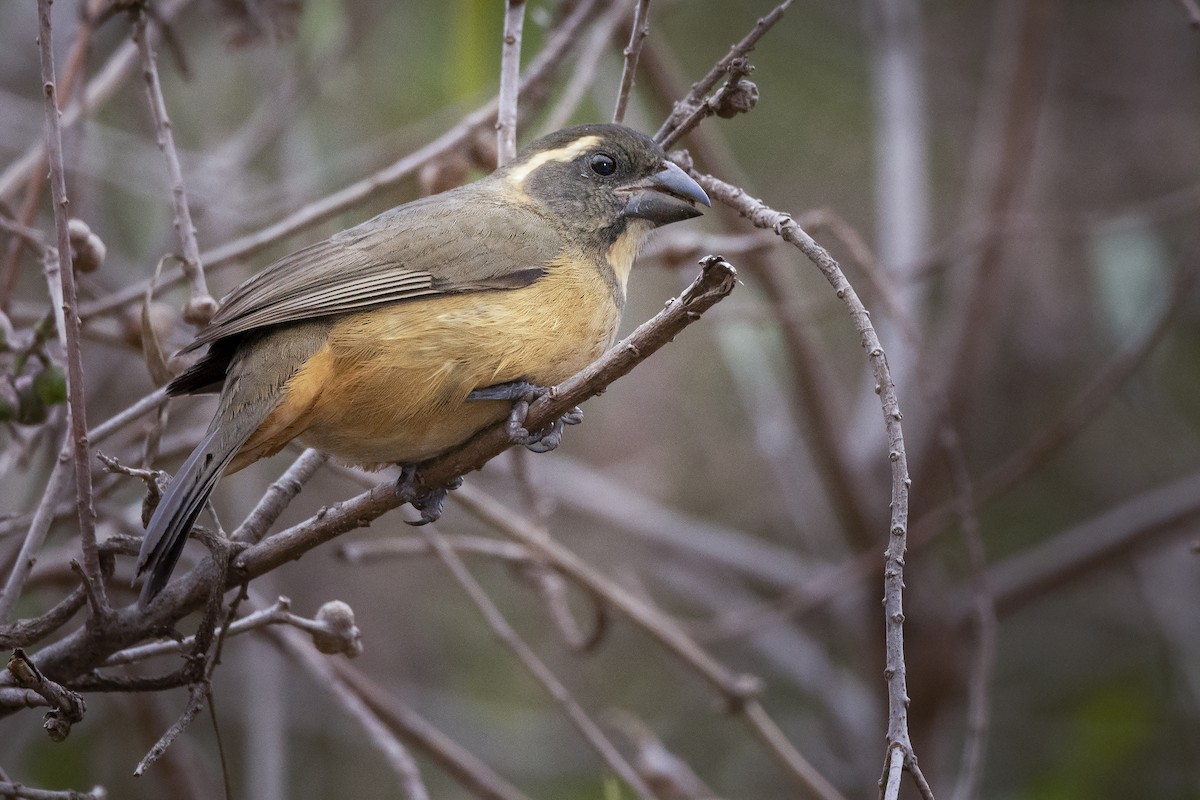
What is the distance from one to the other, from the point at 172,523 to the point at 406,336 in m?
0.80

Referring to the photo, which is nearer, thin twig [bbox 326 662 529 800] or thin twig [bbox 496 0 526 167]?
thin twig [bbox 496 0 526 167]

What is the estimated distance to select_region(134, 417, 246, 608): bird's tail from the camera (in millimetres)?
2369

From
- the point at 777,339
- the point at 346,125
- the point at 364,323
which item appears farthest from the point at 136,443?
the point at 777,339

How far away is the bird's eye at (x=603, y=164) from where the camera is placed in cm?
358

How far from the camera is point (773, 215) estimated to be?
7.52ft

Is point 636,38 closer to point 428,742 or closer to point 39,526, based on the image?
point 39,526

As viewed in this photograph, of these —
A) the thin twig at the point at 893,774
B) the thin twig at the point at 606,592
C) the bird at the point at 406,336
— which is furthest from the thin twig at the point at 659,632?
the thin twig at the point at 893,774

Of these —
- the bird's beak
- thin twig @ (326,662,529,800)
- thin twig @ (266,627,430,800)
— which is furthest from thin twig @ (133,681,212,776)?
the bird's beak

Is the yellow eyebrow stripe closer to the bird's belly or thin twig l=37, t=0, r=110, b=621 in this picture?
the bird's belly

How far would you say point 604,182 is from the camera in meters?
3.58

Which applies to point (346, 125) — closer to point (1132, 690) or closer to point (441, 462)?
point (441, 462)

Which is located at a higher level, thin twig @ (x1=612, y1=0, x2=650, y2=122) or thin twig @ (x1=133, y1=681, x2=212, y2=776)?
thin twig @ (x1=612, y1=0, x2=650, y2=122)

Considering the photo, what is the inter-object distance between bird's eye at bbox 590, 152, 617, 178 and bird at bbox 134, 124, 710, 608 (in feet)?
0.52

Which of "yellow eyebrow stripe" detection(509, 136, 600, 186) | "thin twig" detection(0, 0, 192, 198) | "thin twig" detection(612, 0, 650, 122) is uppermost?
"thin twig" detection(0, 0, 192, 198)
